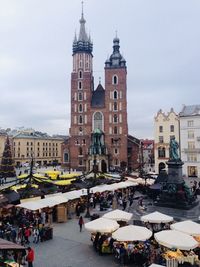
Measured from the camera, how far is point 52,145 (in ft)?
373

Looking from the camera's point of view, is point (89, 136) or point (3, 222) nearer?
point (3, 222)

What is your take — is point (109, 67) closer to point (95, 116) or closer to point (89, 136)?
point (95, 116)

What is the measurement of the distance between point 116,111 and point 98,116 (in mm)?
4860

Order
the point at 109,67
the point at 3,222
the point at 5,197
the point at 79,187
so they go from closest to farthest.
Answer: the point at 3,222 < the point at 5,197 < the point at 79,187 < the point at 109,67

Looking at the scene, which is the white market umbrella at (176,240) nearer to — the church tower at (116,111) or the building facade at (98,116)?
the building facade at (98,116)

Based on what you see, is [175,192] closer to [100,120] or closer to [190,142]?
[190,142]

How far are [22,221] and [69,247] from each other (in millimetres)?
4630

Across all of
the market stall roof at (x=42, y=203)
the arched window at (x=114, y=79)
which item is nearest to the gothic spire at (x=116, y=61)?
the arched window at (x=114, y=79)

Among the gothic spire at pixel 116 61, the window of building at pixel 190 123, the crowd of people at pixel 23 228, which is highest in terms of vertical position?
the gothic spire at pixel 116 61

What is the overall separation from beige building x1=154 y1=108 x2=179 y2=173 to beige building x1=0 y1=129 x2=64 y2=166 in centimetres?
4867

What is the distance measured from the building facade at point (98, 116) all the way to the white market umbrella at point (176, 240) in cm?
5125

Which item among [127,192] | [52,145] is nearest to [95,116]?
[127,192]

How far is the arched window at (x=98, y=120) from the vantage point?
69688mm

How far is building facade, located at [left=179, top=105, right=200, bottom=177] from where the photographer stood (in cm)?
5323
